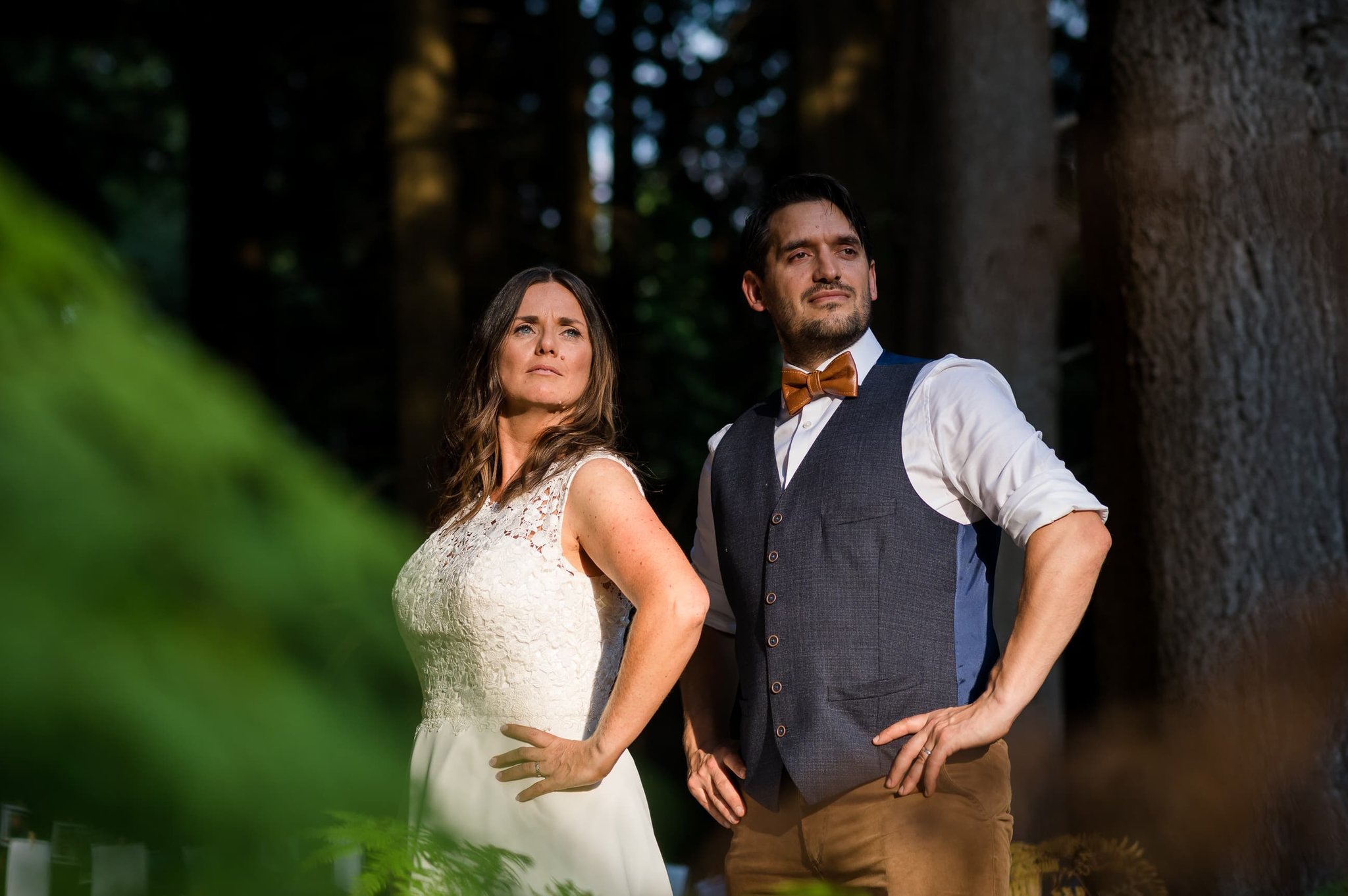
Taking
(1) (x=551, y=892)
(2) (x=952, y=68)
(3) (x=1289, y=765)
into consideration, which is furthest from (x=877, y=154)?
(1) (x=551, y=892)

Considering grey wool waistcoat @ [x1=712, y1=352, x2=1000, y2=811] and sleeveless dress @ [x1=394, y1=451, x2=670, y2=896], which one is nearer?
grey wool waistcoat @ [x1=712, y1=352, x2=1000, y2=811]

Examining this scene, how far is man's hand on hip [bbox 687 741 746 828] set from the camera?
8.79ft

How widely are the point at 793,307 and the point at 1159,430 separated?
1472 mm

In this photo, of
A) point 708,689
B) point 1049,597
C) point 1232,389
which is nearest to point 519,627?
point 708,689

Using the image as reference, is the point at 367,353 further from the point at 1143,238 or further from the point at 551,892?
the point at 551,892

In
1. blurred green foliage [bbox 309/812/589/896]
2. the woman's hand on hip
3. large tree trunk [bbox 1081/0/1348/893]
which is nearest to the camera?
blurred green foliage [bbox 309/812/589/896]

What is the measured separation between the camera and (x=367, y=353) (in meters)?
10.5

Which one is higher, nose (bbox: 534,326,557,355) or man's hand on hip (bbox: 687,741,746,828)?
nose (bbox: 534,326,557,355)

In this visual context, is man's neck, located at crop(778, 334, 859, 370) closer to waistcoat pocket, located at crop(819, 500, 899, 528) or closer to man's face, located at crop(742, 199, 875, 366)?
man's face, located at crop(742, 199, 875, 366)

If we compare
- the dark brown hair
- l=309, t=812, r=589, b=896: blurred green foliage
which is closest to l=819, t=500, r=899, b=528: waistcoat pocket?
the dark brown hair

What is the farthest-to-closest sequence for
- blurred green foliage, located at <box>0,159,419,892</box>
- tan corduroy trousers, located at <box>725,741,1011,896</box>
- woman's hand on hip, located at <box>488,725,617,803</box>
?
1. woman's hand on hip, located at <box>488,725,617,803</box>
2. tan corduroy trousers, located at <box>725,741,1011,896</box>
3. blurred green foliage, located at <box>0,159,419,892</box>

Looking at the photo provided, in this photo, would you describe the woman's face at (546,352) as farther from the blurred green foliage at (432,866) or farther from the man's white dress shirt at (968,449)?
the blurred green foliage at (432,866)

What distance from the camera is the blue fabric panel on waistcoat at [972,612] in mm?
2496

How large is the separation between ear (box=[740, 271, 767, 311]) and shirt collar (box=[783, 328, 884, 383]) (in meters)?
0.20
